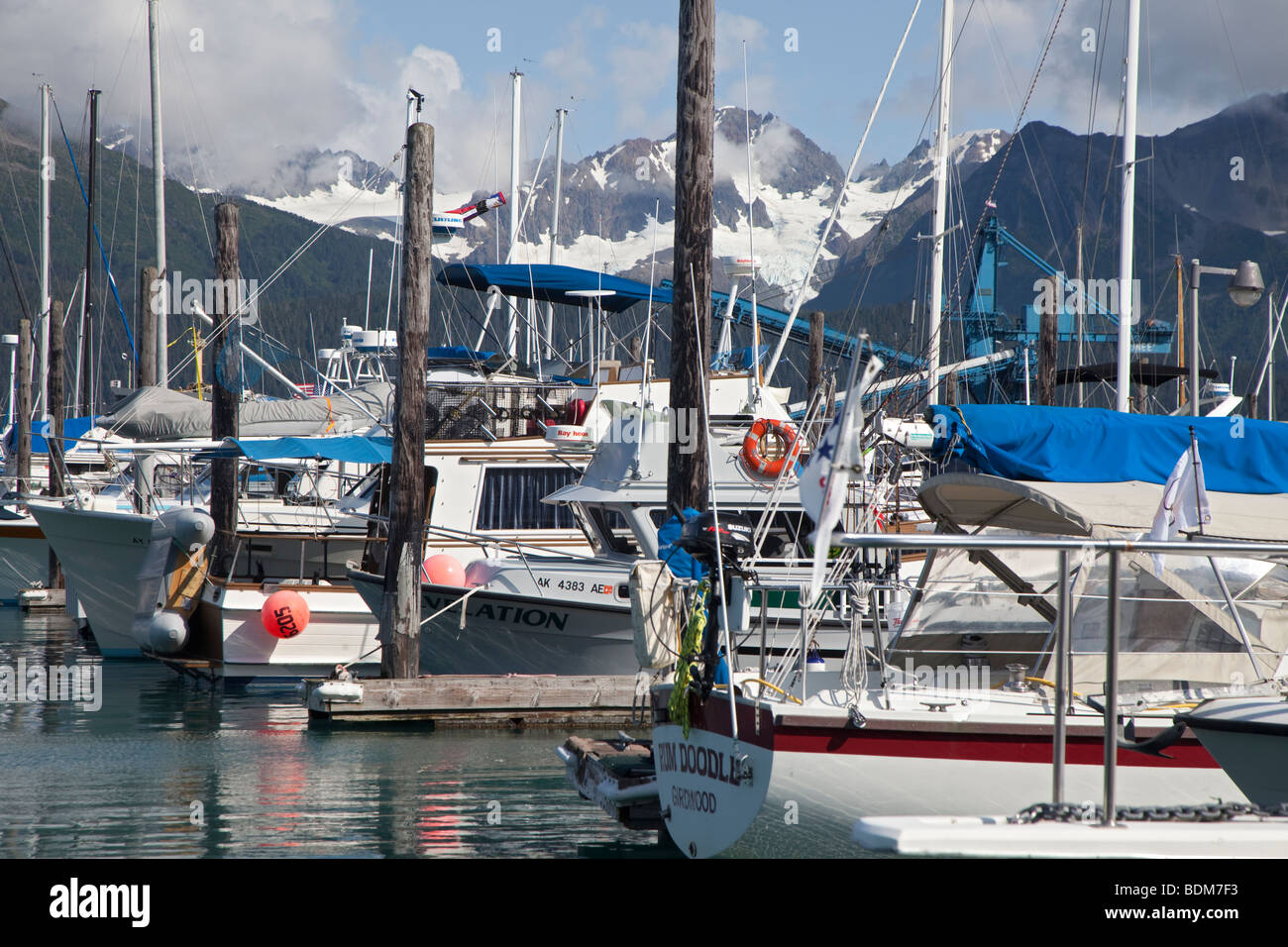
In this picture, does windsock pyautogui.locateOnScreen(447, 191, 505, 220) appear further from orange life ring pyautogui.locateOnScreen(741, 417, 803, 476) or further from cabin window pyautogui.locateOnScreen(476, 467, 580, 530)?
orange life ring pyautogui.locateOnScreen(741, 417, 803, 476)

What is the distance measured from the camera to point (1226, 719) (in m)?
5.79

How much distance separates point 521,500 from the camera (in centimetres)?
1616

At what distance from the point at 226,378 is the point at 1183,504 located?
12080mm

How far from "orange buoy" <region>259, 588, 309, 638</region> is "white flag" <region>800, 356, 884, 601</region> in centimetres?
1102

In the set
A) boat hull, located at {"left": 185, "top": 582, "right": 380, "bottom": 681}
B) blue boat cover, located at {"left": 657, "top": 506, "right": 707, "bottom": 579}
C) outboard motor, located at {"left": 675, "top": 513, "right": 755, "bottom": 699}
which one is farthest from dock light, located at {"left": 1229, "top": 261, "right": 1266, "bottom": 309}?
boat hull, located at {"left": 185, "top": 582, "right": 380, "bottom": 681}

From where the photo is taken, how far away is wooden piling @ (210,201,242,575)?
16016 mm

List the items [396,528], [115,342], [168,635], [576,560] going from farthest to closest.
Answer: [115,342]
[168,635]
[576,560]
[396,528]

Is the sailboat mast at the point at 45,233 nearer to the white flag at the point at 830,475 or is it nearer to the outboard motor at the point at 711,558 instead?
the outboard motor at the point at 711,558
